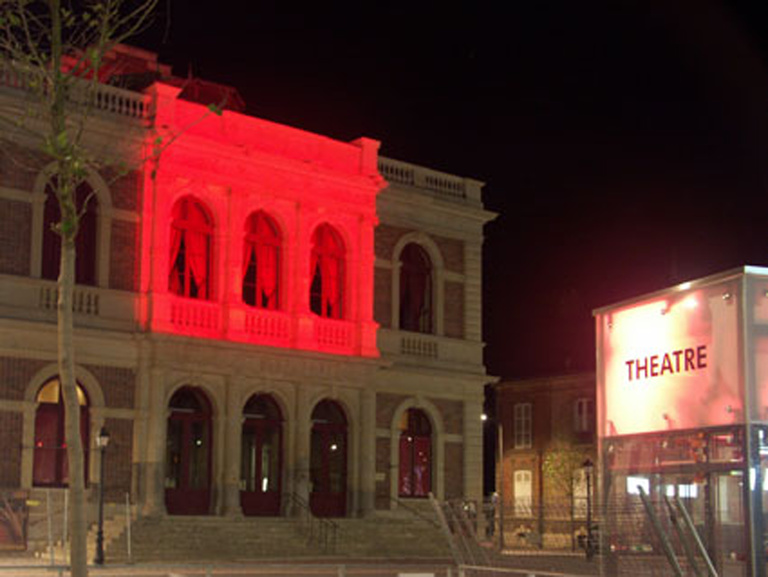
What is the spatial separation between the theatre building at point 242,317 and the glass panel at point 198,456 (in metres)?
0.04

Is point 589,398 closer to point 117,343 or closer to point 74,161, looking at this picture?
point 117,343

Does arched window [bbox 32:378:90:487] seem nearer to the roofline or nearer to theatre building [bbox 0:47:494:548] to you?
theatre building [bbox 0:47:494:548]

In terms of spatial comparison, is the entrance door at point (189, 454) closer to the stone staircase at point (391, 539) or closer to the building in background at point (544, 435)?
the stone staircase at point (391, 539)

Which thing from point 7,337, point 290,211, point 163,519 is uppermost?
point 290,211

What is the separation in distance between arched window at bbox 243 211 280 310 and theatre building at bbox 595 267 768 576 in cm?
2307

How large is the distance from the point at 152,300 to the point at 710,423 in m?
22.6

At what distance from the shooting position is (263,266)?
34250mm

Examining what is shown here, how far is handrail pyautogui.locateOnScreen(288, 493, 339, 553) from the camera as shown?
107ft

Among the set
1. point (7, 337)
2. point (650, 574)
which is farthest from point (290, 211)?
point (650, 574)

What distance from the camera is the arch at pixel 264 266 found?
34.1 m

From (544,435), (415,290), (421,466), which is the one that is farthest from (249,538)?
(544,435)

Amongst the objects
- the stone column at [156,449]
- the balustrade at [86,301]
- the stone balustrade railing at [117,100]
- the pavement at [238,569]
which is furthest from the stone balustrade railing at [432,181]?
the pavement at [238,569]

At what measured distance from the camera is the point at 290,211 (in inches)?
1348

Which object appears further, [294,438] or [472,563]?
[294,438]
